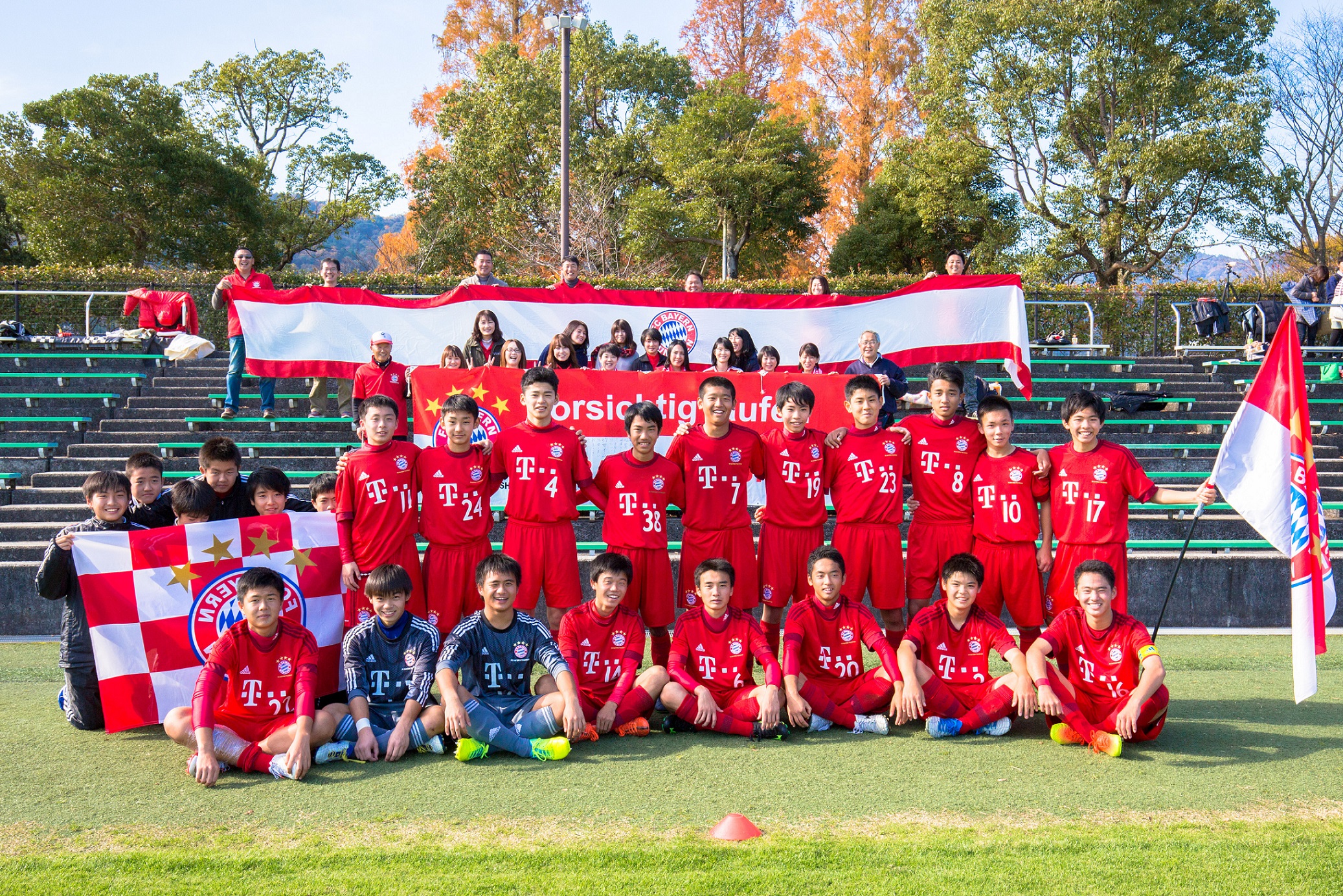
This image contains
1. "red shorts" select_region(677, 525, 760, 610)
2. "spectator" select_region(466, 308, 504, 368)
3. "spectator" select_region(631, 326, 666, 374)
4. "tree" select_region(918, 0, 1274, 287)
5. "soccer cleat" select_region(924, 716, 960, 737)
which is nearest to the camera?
"soccer cleat" select_region(924, 716, 960, 737)

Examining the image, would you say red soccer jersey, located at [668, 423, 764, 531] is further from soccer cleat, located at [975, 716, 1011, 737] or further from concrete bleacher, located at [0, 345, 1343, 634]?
concrete bleacher, located at [0, 345, 1343, 634]

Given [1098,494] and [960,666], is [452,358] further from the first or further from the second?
[1098,494]

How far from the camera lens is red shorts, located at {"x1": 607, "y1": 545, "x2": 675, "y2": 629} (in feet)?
17.4

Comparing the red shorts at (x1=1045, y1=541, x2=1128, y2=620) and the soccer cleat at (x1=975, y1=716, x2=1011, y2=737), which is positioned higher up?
the red shorts at (x1=1045, y1=541, x2=1128, y2=620)

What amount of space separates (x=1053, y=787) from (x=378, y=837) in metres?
2.66

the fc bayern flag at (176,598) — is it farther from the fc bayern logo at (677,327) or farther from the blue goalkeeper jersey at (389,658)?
the fc bayern logo at (677,327)

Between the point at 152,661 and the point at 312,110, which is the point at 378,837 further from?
the point at 312,110

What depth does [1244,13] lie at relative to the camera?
72.2ft

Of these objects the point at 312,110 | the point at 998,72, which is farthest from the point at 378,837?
the point at 312,110

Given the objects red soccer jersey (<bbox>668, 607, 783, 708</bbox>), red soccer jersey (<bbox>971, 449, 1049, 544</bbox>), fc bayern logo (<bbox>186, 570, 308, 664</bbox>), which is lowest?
red soccer jersey (<bbox>668, 607, 783, 708</bbox>)

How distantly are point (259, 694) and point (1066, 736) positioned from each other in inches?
147

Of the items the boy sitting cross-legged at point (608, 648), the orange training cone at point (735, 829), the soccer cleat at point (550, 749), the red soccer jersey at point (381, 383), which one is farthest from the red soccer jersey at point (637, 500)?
the red soccer jersey at point (381, 383)

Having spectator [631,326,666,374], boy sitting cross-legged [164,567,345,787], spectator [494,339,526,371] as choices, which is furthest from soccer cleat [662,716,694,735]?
spectator [631,326,666,374]

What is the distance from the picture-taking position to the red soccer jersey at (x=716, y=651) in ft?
16.0
